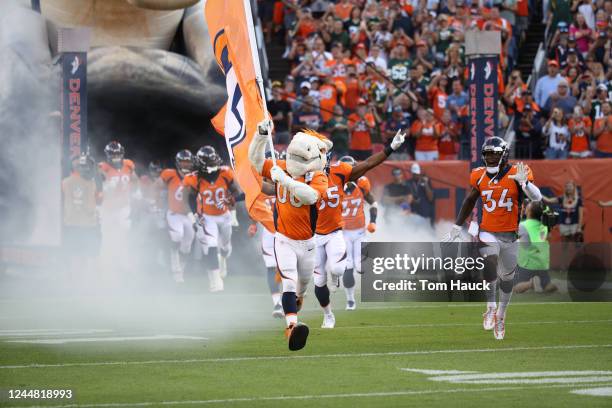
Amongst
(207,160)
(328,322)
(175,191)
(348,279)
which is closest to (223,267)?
(175,191)

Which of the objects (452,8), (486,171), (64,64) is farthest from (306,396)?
(452,8)

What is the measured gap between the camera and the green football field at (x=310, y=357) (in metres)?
8.11

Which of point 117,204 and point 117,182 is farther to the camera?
point 117,204

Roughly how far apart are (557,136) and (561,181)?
Result: 2.85 ft

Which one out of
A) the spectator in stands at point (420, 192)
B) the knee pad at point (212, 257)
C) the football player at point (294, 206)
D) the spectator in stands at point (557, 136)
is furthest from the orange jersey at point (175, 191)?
the football player at point (294, 206)

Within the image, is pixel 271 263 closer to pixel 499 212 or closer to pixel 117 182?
pixel 499 212

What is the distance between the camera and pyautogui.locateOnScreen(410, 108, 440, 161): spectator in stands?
20922 mm

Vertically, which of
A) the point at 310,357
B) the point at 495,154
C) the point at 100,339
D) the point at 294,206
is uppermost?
the point at 294,206

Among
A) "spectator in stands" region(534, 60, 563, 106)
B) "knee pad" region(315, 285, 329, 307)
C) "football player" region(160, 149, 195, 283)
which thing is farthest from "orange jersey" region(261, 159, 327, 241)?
"spectator in stands" region(534, 60, 563, 106)

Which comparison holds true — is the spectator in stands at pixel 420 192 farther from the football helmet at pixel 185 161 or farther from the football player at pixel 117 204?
the football player at pixel 117 204

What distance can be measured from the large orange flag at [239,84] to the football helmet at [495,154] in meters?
2.18

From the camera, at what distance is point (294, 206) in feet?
33.7

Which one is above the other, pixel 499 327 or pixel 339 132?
pixel 499 327

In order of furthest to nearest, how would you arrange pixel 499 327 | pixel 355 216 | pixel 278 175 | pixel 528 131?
pixel 528 131
pixel 355 216
pixel 499 327
pixel 278 175
